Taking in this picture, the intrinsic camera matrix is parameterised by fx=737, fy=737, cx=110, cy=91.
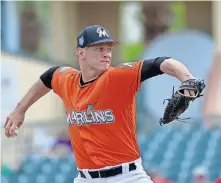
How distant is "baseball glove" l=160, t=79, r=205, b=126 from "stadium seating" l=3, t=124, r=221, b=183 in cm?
465

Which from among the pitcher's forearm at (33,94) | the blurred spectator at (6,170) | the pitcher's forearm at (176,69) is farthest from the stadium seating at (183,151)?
the pitcher's forearm at (176,69)

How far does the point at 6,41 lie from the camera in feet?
45.7

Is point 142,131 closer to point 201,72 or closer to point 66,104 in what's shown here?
point 201,72

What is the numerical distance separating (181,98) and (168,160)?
19.5 feet

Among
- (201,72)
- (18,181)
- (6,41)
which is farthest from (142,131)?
(18,181)

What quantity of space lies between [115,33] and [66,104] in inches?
599

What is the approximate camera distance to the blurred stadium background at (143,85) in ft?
31.1

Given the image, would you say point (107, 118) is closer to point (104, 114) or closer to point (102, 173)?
Result: point (104, 114)

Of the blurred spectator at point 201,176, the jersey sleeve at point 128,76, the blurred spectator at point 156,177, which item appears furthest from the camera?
the blurred spectator at point 201,176

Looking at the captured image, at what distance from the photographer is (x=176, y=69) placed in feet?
12.1

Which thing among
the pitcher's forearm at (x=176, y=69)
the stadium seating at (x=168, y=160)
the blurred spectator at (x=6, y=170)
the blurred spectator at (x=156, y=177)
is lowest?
the blurred spectator at (x=6, y=170)

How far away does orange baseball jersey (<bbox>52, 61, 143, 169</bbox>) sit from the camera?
13.2 feet

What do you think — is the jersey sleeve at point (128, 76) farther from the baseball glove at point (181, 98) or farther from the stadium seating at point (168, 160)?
the stadium seating at point (168, 160)

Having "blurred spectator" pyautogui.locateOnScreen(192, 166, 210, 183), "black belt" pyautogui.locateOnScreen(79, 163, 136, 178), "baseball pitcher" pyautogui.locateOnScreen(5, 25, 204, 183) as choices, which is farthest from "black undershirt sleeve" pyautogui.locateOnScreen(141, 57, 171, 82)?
"blurred spectator" pyautogui.locateOnScreen(192, 166, 210, 183)
